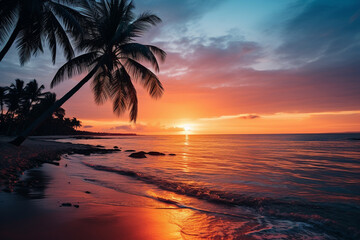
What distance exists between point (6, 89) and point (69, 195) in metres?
46.0

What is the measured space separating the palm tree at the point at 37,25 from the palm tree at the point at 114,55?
33.5 inches

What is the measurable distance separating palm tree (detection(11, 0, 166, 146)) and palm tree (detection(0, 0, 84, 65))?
85 cm

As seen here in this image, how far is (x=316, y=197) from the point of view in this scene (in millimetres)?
6625

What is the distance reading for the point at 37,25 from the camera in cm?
1106

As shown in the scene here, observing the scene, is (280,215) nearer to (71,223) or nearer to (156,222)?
(156,222)

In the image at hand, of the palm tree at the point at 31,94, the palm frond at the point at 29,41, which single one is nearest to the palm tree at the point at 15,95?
the palm tree at the point at 31,94

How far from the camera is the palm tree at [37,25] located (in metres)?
9.90

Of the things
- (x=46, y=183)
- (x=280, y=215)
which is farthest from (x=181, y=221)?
(x=46, y=183)

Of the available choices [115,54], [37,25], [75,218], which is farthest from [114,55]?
[75,218]

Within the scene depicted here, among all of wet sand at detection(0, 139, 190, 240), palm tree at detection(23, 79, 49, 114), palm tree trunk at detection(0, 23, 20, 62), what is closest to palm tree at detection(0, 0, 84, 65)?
palm tree trunk at detection(0, 23, 20, 62)

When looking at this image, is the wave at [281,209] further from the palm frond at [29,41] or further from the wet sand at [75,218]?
the palm frond at [29,41]

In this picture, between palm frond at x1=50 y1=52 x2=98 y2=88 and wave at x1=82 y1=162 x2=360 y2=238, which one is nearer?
wave at x1=82 y1=162 x2=360 y2=238

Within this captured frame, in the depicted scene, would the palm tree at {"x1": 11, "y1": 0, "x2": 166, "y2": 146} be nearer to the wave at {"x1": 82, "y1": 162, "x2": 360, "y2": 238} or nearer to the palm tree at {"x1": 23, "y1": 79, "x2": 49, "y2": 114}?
the wave at {"x1": 82, "y1": 162, "x2": 360, "y2": 238}

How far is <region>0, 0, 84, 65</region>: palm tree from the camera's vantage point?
32.5ft
